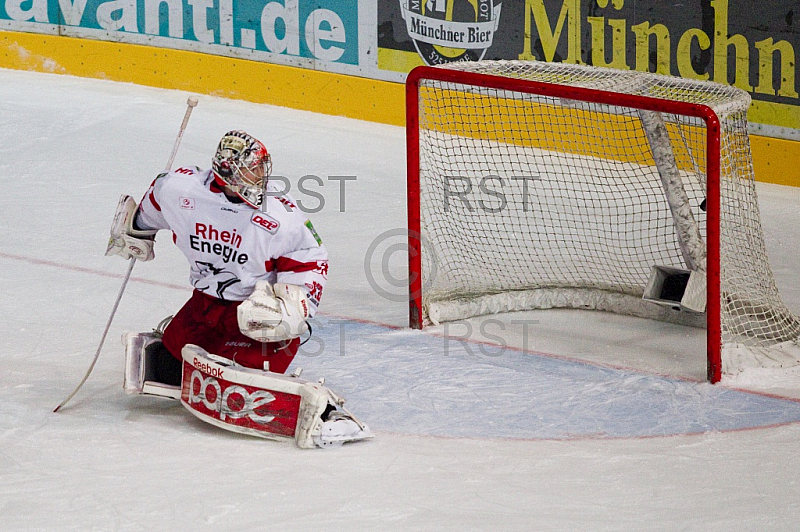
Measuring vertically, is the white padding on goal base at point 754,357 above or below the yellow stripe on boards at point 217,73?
below

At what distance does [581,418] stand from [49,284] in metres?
2.56

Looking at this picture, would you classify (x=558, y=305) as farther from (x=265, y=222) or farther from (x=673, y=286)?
(x=265, y=222)

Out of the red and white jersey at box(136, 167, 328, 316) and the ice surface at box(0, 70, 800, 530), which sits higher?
the red and white jersey at box(136, 167, 328, 316)

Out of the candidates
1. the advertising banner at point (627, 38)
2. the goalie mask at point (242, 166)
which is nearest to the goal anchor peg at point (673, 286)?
the goalie mask at point (242, 166)

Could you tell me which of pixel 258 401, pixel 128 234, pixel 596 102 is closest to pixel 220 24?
pixel 596 102

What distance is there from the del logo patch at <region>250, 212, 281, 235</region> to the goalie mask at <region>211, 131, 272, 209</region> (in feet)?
0.12

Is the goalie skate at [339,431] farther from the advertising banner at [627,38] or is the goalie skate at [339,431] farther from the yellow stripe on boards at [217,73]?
the yellow stripe on boards at [217,73]

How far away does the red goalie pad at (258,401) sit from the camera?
11.7ft

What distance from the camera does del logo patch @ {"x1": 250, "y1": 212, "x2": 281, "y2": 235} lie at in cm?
368

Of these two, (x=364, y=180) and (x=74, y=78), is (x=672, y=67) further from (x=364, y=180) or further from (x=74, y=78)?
(x=74, y=78)

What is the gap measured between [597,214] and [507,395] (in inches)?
87.3

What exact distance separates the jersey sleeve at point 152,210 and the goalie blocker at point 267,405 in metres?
0.50

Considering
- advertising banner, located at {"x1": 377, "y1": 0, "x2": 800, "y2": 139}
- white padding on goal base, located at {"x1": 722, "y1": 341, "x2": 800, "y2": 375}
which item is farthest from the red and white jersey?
advertising banner, located at {"x1": 377, "y1": 0, "x2": 800, "y2": 139}

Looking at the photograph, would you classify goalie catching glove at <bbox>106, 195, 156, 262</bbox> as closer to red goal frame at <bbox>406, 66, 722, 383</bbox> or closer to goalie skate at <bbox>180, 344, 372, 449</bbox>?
goalie skate at <bbox>180, 344, 372, 449</bbox>
